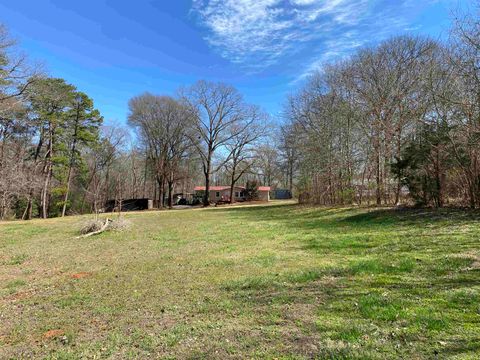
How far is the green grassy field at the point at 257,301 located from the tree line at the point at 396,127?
3.99 m

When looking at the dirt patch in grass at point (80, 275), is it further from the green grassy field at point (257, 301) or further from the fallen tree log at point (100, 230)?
the fallen tree log at point (100, 230)

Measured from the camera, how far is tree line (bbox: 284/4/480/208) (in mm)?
10516

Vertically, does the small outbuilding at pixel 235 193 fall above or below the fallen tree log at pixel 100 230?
above

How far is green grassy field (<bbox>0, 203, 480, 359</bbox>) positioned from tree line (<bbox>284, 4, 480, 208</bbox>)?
3993mm

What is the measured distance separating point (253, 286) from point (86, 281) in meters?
3.09

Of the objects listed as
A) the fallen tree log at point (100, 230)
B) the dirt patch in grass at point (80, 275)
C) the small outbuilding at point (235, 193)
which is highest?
the small outbuilding at point (235, 193)

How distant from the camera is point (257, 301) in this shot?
4.20m

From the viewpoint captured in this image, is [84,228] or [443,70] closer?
[443,70]

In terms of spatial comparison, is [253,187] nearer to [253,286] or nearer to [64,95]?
[64,95]

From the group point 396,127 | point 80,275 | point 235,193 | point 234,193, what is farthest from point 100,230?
point 235,193

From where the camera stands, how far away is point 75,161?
30562mm

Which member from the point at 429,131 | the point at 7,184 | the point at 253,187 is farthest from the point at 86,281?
the point at 253,187

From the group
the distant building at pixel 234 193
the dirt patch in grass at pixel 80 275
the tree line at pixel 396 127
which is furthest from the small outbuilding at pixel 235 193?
the dirt patch in grass at pixel 80 275

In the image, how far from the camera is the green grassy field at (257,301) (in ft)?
9.77
